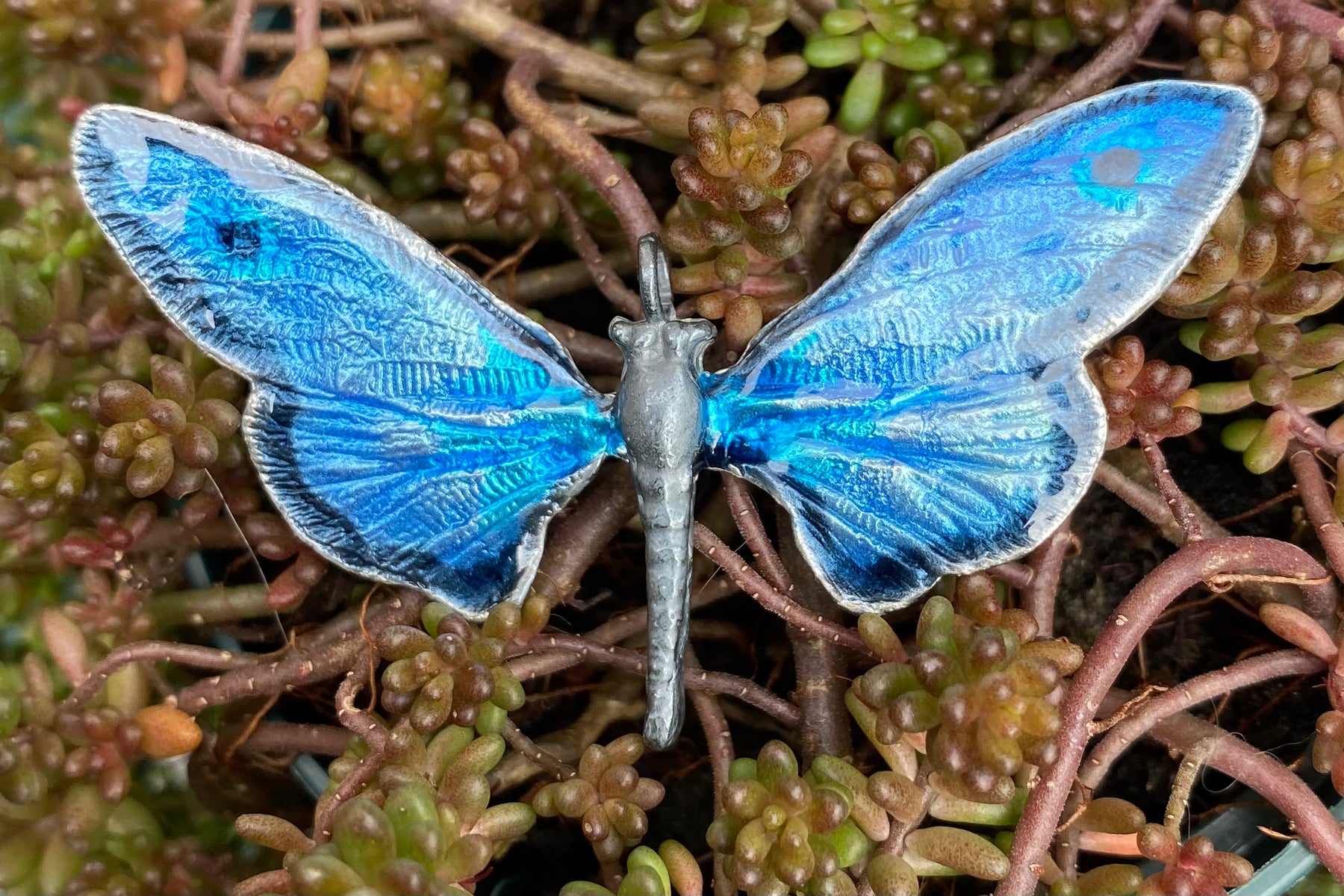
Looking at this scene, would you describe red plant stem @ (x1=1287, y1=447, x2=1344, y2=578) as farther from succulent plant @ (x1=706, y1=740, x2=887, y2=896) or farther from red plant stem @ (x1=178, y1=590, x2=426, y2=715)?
red plant stem @ (x1=178, y1=590, x2=426, y2=715)

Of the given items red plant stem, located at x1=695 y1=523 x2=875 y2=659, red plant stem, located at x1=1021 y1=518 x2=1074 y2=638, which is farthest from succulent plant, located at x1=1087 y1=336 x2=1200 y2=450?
red plant stem, located at x1=695 y1=523 x2=875 y2=659

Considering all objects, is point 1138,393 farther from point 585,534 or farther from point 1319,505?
point 585,534

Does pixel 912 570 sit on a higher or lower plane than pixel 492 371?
lower

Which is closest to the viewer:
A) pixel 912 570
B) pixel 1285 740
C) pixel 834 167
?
pixel 912 570

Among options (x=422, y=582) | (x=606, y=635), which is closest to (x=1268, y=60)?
(x=606, y=635)

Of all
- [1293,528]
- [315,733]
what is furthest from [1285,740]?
[315,733]

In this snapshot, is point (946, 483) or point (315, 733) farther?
point (315, 733)

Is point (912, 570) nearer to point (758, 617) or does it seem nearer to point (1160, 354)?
point (758, 617)
